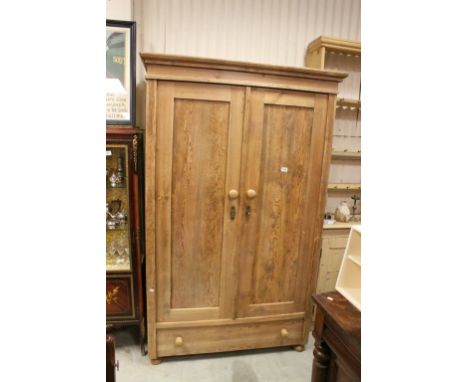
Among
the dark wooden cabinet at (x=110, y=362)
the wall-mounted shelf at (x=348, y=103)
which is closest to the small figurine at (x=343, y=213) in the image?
the wall-mounted shelf at (x=348, y=103)

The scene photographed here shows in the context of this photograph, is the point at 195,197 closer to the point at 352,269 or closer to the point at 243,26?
the point at 352,269

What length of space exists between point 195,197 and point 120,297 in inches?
32.5

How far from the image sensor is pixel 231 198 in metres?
1.71

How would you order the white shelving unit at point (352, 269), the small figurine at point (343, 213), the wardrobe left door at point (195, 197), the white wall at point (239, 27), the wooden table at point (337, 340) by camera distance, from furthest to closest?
1. the small figurine at point (343, 213)
2. the white wall at point (239, 27)
3. the wardrobe left door at point (195, 197)
4. the white shelving unit at point (352, 269)
5. the wooden table at point (337, 340)

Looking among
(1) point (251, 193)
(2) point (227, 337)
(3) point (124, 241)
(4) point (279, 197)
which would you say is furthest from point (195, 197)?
(2) point (227, 337)

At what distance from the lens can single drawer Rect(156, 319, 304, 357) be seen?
182 cm

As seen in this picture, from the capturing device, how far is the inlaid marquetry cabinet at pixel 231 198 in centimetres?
158

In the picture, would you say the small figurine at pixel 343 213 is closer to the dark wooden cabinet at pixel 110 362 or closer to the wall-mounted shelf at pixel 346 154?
the wall-mounted shelf at pixel 346 154

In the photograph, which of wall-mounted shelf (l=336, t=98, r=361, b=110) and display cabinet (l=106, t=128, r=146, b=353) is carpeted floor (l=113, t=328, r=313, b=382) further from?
wall-mounted shelf (l=336, t=98, r=361, b=110)

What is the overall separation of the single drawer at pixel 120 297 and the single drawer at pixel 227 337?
0.25 m

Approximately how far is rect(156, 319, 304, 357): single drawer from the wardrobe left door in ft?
0.33

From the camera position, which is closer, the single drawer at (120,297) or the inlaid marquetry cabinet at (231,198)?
the inlaid marquetry cabinet at (231,198)
